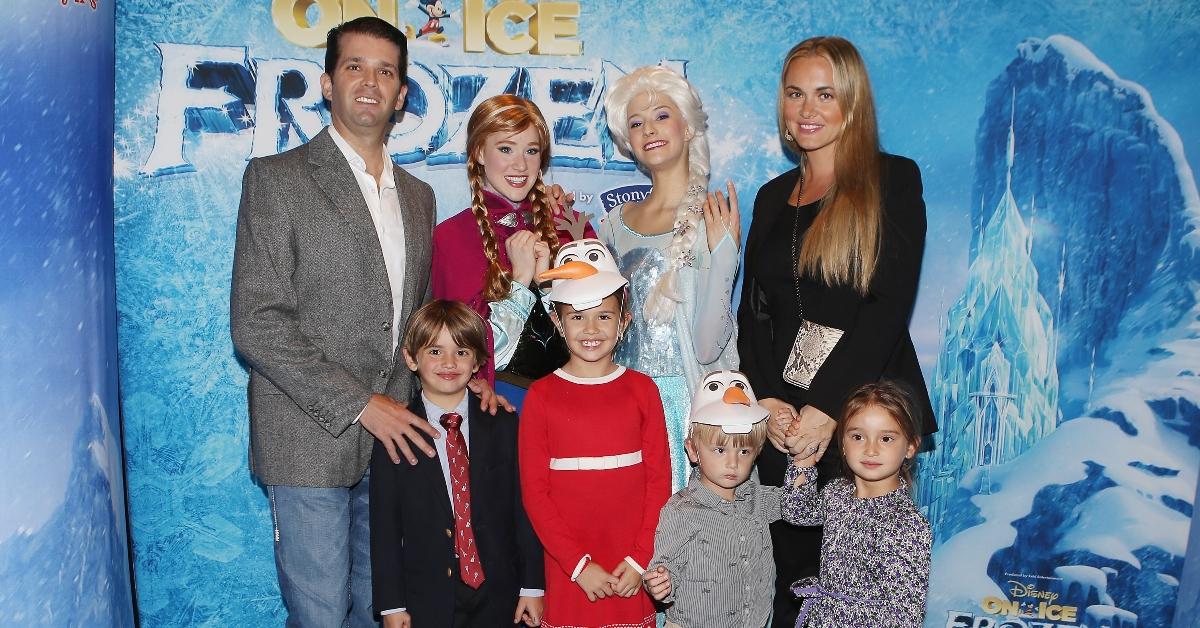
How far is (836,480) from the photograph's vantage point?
9.55 feet

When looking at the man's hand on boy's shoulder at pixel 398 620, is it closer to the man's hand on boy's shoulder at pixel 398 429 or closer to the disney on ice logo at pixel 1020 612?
the man's hand on boy's shoulder at pixel 398 429

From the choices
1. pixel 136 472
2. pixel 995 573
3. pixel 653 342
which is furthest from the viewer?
pixel 995 573

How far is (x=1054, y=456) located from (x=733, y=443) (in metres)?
2.20

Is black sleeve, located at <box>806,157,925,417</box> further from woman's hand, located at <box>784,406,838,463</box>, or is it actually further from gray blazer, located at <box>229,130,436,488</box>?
gray blazer, located at <box>229,130,436,488</box>

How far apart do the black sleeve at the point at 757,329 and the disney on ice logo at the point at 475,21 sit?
1291 mm

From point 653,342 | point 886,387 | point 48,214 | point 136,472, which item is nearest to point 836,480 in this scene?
point 886,387

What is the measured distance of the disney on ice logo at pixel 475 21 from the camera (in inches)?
161

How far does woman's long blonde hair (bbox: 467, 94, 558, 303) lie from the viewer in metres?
3.35

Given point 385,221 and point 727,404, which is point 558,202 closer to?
point 385,221

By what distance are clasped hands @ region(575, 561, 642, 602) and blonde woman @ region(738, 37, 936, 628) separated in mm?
553

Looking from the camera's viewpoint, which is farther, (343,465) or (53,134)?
(343,465)

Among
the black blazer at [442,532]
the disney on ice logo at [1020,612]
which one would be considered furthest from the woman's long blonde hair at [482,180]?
the disney on ice logo at [1020,612]

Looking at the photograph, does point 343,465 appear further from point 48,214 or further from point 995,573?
point 995,573

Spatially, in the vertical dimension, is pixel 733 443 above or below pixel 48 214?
below
